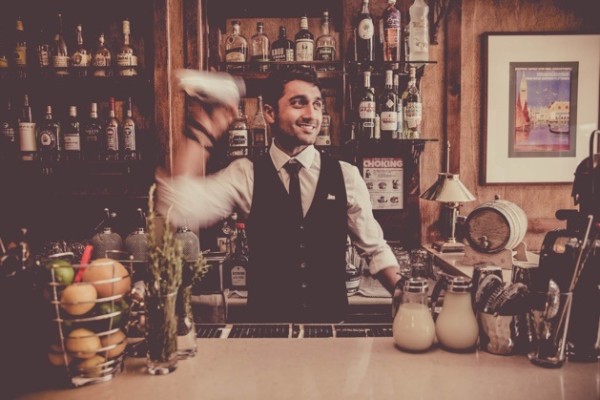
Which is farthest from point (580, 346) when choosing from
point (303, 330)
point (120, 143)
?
point (120, 143)

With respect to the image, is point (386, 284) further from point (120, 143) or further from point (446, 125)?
point (120, 143)

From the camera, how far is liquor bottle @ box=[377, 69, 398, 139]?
9.48 feet

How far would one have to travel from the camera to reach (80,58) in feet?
9.71

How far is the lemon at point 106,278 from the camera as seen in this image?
111cm

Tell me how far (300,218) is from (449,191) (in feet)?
3.23

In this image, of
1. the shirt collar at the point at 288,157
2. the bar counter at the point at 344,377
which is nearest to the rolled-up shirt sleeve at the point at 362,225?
the shirt collar at the point at 288,157

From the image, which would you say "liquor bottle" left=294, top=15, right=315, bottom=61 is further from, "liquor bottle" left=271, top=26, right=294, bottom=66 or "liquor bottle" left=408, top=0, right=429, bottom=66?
"liquor bottle" left=408, top=0, right=429, bottom=66

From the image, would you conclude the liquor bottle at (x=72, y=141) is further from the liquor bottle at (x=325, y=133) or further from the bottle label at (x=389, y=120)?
the bottle label at (x=389, y=120)

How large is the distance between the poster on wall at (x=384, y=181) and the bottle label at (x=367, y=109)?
14.8 inches

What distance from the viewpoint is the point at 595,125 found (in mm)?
3188

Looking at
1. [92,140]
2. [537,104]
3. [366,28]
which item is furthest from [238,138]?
[537,104]

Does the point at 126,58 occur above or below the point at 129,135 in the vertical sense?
above

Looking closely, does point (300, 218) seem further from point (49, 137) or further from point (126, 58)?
point (49, 137)

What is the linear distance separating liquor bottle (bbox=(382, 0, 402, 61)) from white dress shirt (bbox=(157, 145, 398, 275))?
807 mm
